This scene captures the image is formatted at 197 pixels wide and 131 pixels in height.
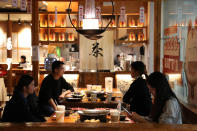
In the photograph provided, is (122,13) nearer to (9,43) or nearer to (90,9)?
(90,9)

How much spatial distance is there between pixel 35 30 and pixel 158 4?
10.0 feet

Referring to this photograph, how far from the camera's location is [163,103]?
2.95 metres

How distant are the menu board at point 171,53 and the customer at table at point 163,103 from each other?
1626 mm

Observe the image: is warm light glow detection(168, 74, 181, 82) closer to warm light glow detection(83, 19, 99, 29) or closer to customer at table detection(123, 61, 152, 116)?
customer at table detection(123, 61, 152, 116)

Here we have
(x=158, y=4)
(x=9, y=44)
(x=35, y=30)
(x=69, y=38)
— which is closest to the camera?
(x=158, y=4)

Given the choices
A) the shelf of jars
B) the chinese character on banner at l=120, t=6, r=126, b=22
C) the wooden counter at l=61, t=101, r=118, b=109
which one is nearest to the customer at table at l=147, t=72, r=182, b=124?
the wooden counter at l=61, t=101, r=118, b=109

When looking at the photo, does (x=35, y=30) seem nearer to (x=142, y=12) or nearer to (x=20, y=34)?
(x=142, y=12)

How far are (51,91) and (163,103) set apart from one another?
2256mm

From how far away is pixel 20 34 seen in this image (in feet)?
44.8

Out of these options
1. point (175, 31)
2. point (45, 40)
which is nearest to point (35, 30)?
point (45, 40)

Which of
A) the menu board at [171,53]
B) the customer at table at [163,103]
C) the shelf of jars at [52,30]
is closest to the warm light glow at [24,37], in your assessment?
the shelf of jars at [52,30]

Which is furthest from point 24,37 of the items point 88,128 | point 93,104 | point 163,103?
point 88,128

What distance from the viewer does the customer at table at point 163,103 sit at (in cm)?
287

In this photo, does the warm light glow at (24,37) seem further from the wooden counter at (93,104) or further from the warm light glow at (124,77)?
the wooden counter at (93,104)
